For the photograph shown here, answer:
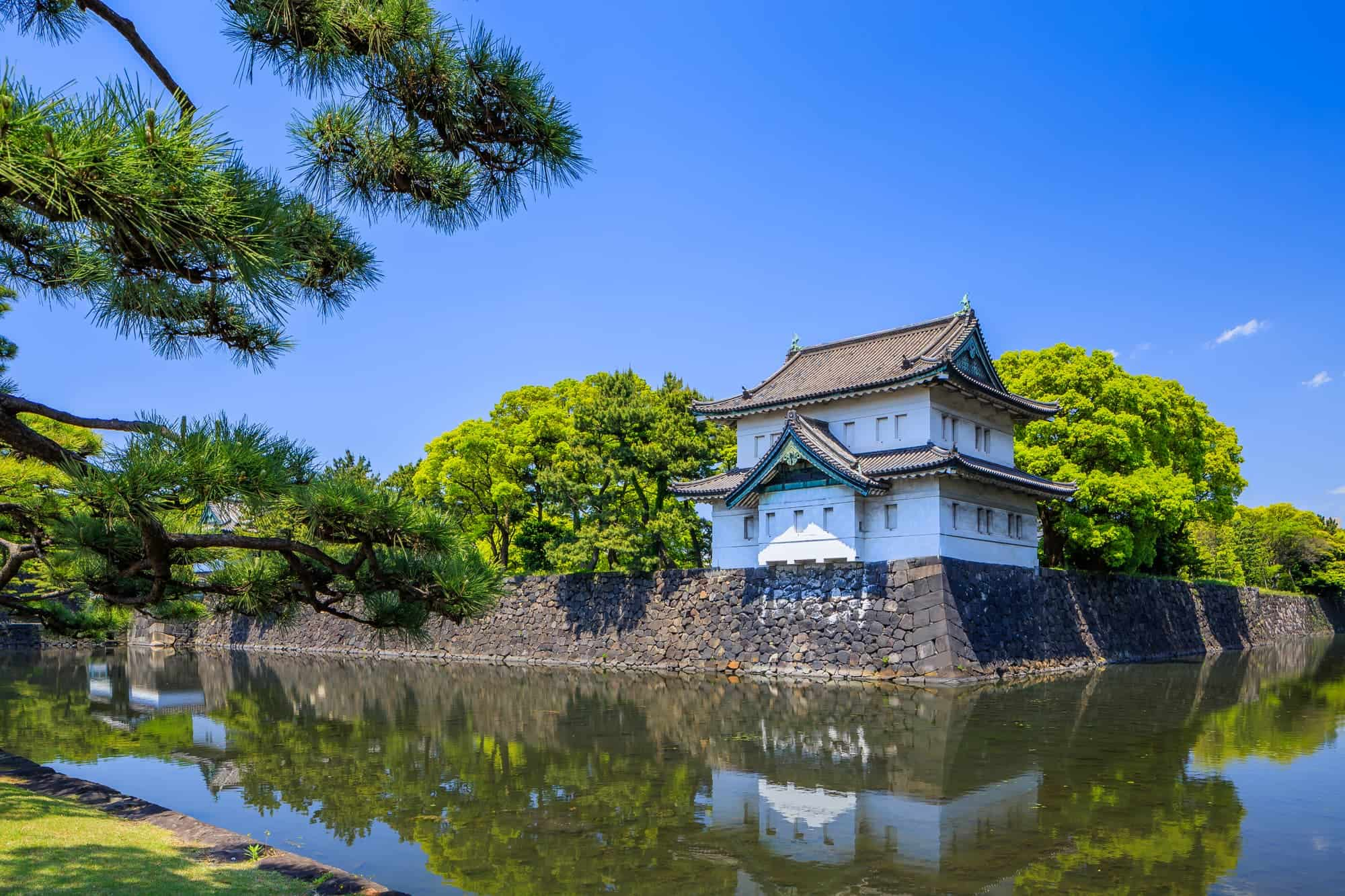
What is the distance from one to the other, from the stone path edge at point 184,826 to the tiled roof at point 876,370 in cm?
1685

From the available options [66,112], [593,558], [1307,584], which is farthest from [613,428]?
[1307,584]

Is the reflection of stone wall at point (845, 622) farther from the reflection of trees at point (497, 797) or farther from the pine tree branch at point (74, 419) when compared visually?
the pine tree branch at point (74, 419)

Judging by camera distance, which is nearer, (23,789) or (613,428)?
(23,789)

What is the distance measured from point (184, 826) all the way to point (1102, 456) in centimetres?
2399

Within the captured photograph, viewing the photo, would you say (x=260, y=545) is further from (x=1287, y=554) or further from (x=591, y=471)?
(x=1287, y=554)

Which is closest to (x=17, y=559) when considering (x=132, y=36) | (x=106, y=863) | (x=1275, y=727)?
(x=106, y=863)

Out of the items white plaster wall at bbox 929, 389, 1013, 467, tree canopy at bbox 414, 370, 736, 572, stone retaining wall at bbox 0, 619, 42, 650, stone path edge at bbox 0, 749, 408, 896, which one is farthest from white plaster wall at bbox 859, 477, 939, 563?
stone retaining wall at bbox 0, 619, 42, 650

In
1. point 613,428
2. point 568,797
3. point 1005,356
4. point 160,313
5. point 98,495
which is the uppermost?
point 1005,356

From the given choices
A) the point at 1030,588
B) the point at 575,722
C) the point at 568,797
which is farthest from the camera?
the point at 1030,588

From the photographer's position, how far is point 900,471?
64.2ft

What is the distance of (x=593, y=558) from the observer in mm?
25125

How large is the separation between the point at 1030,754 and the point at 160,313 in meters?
9.70

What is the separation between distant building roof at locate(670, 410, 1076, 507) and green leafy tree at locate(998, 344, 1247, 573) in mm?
1958

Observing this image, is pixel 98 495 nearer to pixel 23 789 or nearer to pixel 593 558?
pixel 23 789
